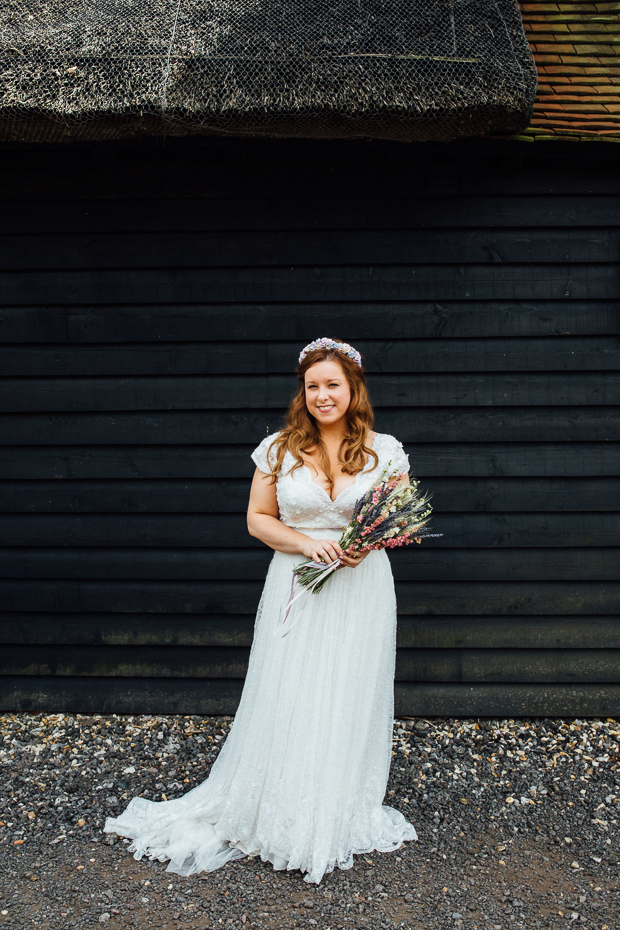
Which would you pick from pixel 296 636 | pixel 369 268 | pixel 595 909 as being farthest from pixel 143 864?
pixel 369 268

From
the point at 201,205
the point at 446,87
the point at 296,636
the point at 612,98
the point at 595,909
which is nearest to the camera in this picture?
the point at 595,909

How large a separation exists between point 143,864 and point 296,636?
106 cm

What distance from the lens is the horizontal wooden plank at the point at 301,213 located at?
3.66 meters

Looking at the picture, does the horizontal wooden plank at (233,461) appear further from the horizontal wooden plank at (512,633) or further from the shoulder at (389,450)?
the shoulder at (389,450)

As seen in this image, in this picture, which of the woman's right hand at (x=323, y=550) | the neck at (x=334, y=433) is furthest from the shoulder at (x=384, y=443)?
the woman's right hand at (x=323, y=550)

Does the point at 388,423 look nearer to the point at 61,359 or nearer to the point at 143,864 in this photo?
the point at 61,359

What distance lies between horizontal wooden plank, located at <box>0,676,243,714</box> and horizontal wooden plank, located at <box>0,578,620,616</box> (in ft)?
1.39

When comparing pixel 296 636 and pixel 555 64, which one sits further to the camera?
pixel 555 64

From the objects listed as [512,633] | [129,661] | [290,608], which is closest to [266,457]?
[290,608]

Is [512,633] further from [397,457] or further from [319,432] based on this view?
Answer: [319,432]

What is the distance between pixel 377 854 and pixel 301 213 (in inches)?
125

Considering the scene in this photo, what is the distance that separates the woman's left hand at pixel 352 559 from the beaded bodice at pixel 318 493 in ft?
0.52

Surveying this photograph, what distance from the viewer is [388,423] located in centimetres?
371

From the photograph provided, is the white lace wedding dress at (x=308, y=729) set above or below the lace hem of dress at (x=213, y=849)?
above
